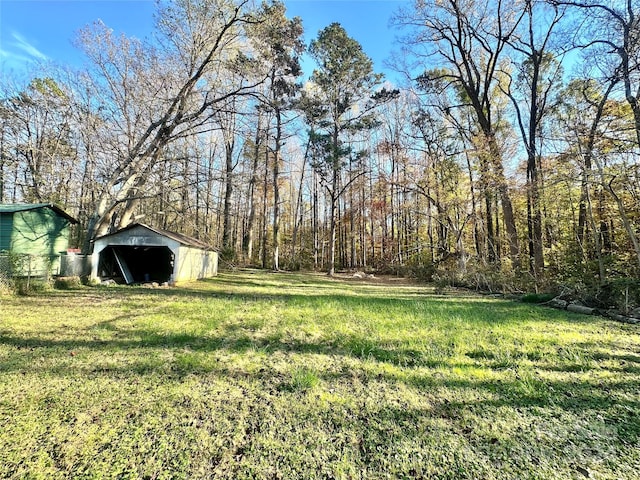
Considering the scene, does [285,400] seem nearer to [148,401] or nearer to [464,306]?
[148,401]

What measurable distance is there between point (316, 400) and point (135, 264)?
12.7m

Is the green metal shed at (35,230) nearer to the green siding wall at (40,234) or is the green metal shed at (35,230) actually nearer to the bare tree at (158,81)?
the green siding wall at (40,234)

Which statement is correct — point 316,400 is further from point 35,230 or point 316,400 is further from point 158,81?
point 35,230

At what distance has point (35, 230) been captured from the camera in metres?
10.7

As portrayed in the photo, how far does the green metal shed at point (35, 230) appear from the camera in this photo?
10.0m

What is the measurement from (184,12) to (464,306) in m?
13.4

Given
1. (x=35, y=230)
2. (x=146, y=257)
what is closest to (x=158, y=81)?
(x=35, y=230)

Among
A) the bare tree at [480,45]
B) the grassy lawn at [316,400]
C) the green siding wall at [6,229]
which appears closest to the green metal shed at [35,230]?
the green siding wall at [6,229]

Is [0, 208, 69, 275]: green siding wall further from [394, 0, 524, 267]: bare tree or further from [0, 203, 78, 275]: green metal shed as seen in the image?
[394, 0, 524, 267]: bare tree

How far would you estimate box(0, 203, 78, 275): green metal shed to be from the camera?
1002cm

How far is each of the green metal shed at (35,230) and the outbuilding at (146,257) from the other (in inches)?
59.5

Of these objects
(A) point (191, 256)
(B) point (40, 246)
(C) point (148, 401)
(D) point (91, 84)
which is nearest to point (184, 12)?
(D) point (91, 84)

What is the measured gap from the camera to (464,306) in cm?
686

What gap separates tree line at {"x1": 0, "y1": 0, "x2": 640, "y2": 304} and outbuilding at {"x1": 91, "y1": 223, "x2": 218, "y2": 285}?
1.01 meters
